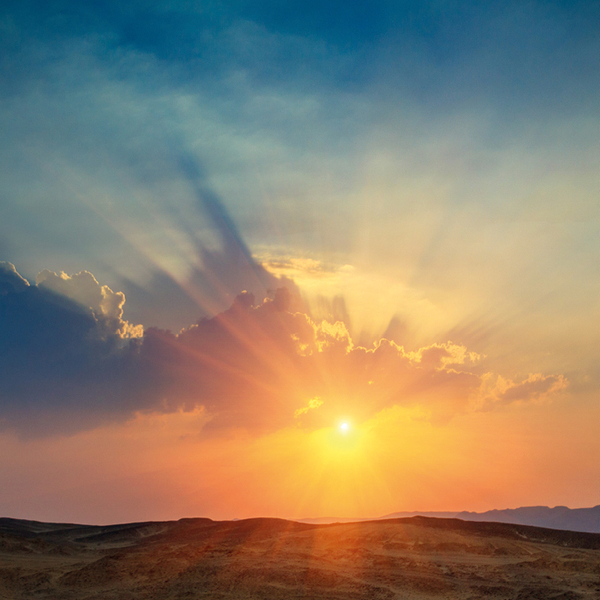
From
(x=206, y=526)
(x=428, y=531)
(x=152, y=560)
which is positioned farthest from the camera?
(x=206, y=526)

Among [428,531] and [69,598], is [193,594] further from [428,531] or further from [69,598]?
[428,531]

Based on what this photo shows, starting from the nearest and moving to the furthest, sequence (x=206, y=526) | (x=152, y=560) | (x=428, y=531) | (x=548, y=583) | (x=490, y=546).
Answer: (x=548, y=583) → (x=152, y=560) → (x=490, y=546) → (x=428, y=531) → (x=206, y=526)

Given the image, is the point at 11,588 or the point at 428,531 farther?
the point at 428,531

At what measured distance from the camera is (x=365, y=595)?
170ft

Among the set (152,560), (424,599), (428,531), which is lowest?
(424,599)

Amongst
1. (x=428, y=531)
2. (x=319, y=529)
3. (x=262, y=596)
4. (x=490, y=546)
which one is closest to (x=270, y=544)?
(x=319, y=529)

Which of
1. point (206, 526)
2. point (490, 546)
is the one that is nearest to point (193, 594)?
point (490, 546)

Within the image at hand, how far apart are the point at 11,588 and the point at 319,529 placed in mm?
49139

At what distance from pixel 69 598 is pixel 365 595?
32483mm

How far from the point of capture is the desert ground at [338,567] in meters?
53.2

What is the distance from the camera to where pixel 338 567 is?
201 feet

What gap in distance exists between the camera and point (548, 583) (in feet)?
180

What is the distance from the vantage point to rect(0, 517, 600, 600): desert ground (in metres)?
53.2

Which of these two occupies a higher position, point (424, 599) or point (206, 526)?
point (206, 526)
